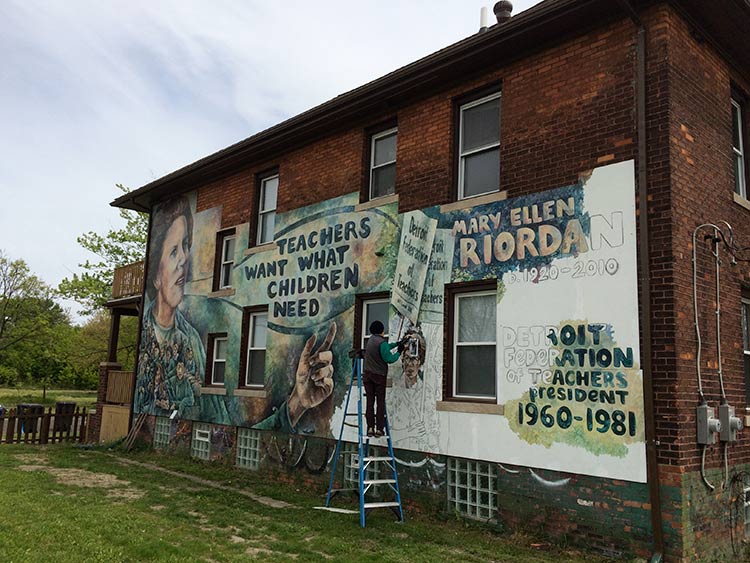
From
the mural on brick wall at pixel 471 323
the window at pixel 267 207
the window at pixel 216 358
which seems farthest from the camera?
the window at pixel 216 358

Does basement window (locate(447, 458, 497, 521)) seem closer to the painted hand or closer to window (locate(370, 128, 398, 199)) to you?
the painted hand

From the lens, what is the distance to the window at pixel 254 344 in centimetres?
1339

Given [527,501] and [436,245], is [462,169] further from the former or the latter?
[527,501]

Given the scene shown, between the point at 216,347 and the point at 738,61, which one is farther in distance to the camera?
the point at 216,347

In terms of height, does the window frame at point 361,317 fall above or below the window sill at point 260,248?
below

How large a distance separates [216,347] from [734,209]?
10.8m

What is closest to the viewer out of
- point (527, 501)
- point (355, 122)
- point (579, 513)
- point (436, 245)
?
point (579, 513)

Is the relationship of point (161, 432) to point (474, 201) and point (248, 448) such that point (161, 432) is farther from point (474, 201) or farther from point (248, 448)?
point (474, 201)

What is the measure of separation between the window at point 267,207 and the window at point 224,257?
1074 mm

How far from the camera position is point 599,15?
8406 millimetres

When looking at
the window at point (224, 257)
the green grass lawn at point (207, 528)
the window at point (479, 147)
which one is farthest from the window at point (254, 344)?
the window at point (479, 147)

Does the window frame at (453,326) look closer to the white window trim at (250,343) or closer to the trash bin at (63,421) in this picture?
the white window trim at (250,343)

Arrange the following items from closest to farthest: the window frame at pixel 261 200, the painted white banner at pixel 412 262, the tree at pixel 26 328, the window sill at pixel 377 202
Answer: the painted white banner at pixel 412 262 → the window sill at pixel 377 202 → the window frame at pixel 261 200 → the tree at pixel 26 328

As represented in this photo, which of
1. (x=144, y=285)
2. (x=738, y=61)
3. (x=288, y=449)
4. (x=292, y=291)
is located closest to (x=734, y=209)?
(x=738, y=61)
